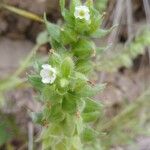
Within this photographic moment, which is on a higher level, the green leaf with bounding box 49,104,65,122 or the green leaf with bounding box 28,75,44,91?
the green leaf with bounding box 28,75,44,91

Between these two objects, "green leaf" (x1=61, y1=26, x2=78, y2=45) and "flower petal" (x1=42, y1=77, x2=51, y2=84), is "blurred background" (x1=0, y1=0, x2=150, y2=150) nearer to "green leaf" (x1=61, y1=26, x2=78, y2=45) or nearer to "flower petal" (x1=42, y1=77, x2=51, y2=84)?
"green leaf" (x1=61, y1=26, x2=78, y2=45)

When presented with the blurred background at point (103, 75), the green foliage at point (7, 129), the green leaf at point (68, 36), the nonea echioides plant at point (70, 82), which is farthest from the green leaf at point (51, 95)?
the green foliage at point (7, 129)

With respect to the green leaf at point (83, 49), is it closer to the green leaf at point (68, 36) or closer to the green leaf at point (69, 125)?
the green leaf at point (68, 36)

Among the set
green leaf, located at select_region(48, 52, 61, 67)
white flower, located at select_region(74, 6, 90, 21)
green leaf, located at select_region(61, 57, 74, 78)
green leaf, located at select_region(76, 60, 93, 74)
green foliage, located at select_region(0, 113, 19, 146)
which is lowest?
green leaf, located at select_region(61, 57, 74, 78)

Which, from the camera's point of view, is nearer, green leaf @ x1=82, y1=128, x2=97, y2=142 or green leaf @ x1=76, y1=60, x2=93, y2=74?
green leaf @ x1=76, y1=60, x2=93, y2=74

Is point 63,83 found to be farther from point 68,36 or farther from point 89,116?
point 89,116

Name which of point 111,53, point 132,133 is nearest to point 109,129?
point 132,133

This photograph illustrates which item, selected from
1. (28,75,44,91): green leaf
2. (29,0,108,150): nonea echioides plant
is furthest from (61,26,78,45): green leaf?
(28,75,44,91): green leaf
